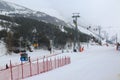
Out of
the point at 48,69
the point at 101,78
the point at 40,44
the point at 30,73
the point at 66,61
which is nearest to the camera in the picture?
the point at 101,78

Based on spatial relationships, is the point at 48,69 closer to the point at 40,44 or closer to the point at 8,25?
the point at 40,44

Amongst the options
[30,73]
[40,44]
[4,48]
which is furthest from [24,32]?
[30,73]

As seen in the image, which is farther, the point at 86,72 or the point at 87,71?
the point at 87,71

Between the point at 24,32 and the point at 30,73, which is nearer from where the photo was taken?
the point at 30,73

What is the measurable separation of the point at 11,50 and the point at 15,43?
29.9 feet

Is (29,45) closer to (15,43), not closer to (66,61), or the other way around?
(15,43)

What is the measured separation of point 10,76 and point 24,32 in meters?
82.7

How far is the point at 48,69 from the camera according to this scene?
117 feet

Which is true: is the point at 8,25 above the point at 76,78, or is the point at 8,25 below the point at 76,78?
above

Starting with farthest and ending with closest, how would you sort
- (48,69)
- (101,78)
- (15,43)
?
(15,43)
(48,69)
(101,78)

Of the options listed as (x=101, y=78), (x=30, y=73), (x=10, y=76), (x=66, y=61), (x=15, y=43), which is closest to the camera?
(x=10, y=76)

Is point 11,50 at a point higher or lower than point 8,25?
lower

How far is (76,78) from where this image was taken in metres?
26.5

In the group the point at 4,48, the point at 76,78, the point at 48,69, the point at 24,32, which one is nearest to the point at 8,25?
the point at 24,32
